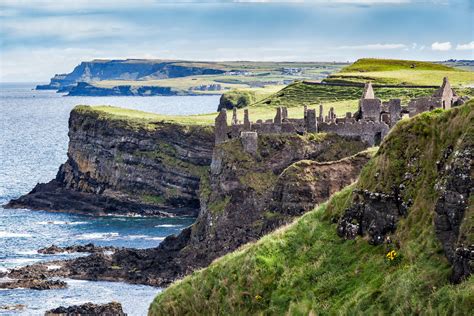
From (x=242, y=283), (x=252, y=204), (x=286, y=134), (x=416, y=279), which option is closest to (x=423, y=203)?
(x=416, y=279)

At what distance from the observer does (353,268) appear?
126ft

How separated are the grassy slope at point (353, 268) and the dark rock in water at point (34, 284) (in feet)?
192

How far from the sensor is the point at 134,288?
333 feet

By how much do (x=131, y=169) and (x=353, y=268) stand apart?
139918 millimetres

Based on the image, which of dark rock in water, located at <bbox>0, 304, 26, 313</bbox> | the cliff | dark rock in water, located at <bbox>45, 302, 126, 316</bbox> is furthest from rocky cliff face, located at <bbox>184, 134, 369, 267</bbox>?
the cliff

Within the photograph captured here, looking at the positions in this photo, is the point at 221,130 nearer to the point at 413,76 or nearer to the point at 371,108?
the point at 371,108

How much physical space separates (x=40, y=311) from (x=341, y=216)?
180ft

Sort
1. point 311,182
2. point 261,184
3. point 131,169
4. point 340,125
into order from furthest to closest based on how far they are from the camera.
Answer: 1. point 131,169
2. point 340,125
3. point 261,184
4. point 311,182

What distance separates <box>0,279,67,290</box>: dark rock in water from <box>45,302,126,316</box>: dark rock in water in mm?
12536

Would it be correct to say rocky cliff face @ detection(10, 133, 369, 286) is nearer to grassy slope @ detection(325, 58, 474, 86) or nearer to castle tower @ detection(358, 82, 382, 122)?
castle tower @ detection(358, 82, 382, 122)

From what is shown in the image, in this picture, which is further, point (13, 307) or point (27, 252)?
point (27, 252)

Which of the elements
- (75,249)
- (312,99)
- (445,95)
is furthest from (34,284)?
(312,99)

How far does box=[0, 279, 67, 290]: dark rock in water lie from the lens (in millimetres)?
101875

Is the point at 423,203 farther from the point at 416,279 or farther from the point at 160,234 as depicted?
the point at 160,234
